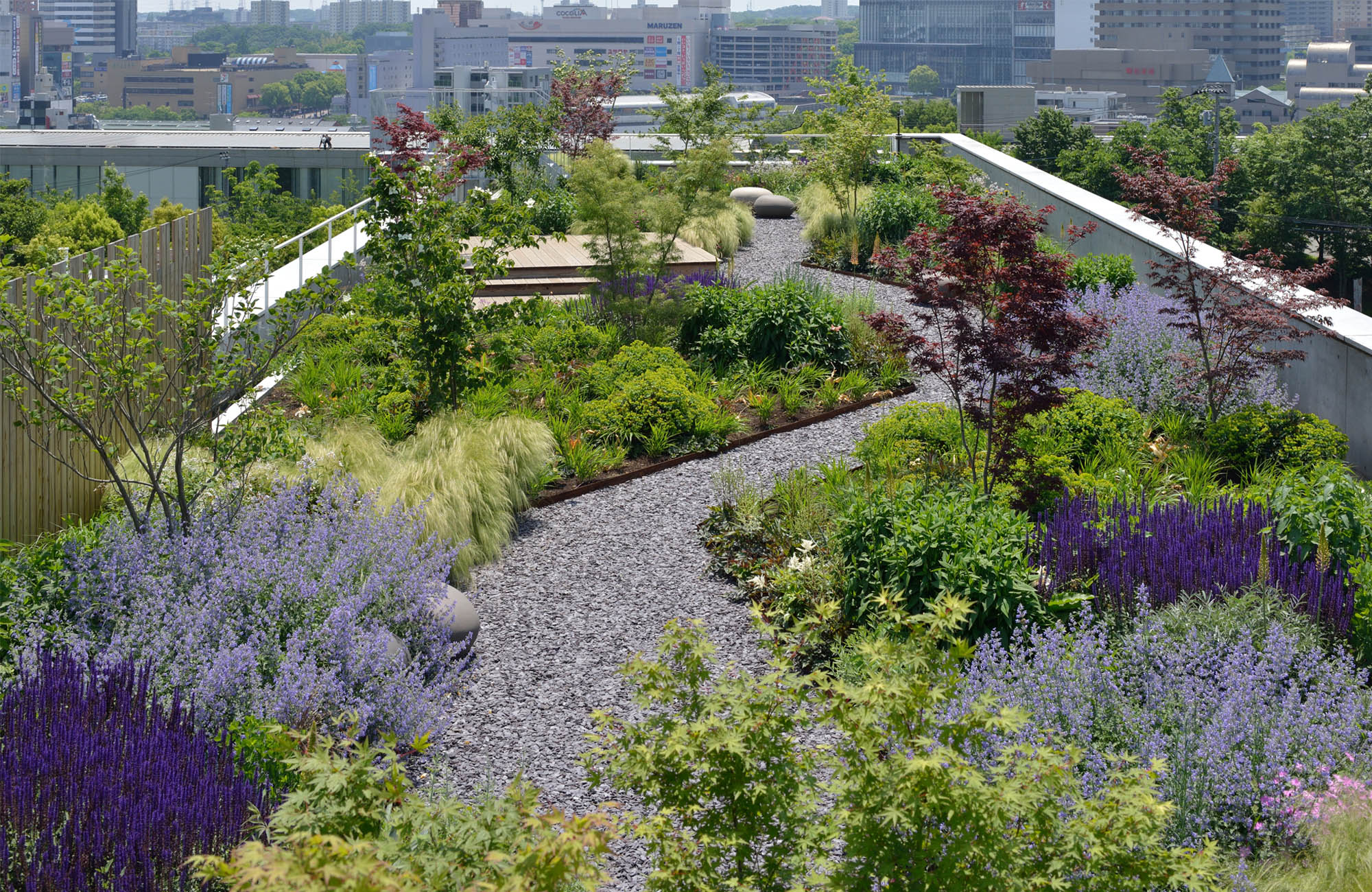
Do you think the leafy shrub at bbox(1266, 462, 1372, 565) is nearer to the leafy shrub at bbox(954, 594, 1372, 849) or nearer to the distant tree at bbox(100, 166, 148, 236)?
the leafy shrub at bbox(954, 594, 1372, 849)

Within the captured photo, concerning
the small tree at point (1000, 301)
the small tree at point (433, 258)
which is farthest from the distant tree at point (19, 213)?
the small tree at point (1000, 301)

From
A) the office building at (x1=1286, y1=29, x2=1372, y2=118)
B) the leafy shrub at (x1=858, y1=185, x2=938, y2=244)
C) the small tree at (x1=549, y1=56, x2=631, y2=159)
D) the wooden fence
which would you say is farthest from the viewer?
the office building at (x1=1286, y1=29, x2=1372, y2=118)

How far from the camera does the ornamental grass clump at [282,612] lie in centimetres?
454

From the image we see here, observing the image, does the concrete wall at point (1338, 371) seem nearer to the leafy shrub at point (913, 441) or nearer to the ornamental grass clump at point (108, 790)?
the leafy shrub at point (913, 441)

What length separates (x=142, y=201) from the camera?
37.7 m

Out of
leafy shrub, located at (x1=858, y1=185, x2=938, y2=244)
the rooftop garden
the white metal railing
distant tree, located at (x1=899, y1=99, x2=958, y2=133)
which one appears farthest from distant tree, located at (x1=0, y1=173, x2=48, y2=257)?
distant tree, located at (x1=899, y1=99, x2=958, y2=133)

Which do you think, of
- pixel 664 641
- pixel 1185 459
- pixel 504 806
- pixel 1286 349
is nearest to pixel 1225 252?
pixel 1286 349

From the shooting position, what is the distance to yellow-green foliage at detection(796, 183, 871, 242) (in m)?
15.4

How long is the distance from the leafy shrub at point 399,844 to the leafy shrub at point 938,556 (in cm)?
265

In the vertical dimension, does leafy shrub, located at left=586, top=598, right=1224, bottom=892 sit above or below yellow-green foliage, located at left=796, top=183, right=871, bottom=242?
below

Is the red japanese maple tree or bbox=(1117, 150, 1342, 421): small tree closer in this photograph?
bbox=(1117, 150, 1342, 421): small tree

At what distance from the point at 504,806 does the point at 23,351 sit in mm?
3969

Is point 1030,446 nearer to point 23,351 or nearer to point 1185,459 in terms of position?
point 1185,459

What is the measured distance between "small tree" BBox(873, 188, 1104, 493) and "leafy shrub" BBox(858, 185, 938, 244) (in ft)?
26.4
